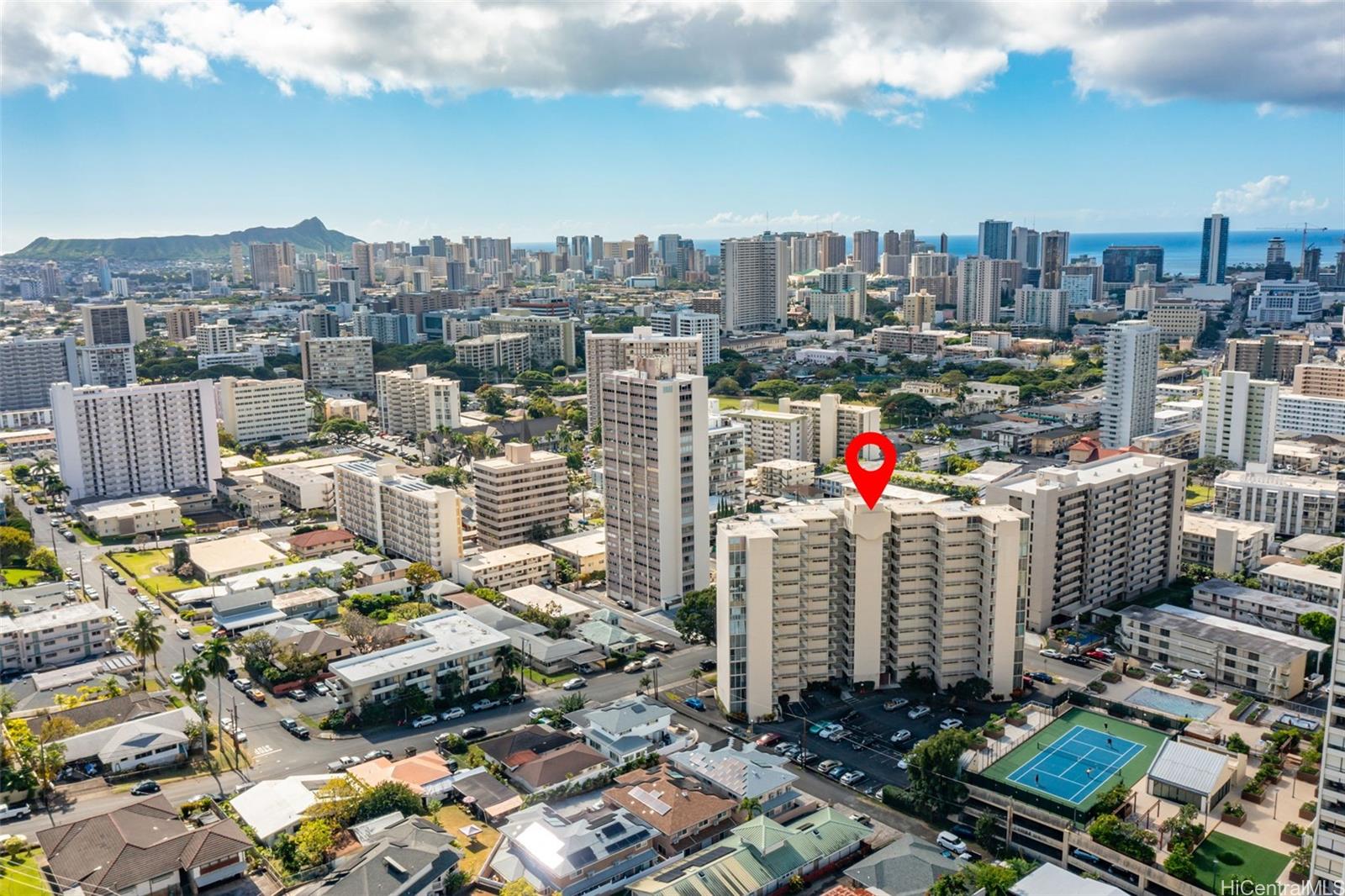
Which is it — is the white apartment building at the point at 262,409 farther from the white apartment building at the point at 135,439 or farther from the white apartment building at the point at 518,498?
the white apartment building at the point at 518,498

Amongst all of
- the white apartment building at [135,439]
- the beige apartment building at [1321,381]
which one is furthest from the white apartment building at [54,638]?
the beige apartment building at [1321,381]

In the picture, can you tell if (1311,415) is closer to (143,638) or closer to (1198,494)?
(1198,494)

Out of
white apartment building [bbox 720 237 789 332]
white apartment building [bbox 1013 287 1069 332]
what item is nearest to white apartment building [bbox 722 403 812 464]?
white apartment building [bbox 720 237 789 332]

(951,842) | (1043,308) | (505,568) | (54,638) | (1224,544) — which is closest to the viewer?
(951,842)

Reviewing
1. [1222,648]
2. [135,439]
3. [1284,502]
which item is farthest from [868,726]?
[135,439]

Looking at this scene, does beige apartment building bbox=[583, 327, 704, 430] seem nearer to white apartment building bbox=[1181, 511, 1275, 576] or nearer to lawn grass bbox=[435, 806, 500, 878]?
white apartment building bbox=[1181, 511, 1275, 576]

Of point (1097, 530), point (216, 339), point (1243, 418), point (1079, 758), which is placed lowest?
point (1079, 758)
